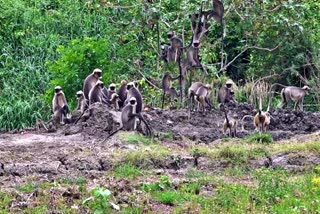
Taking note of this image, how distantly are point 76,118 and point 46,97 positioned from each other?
2010mm

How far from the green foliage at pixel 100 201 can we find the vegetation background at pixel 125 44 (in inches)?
293

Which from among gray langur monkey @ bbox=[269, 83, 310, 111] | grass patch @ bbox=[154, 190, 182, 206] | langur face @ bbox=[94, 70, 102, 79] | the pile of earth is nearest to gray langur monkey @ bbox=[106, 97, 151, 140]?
the pile of earth

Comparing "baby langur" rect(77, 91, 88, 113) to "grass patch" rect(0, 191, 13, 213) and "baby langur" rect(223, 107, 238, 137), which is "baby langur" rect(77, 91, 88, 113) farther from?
"grass patch" rect(0, 191, 13, 213)

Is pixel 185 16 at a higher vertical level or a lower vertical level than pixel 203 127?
higher

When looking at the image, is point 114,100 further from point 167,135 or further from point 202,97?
point 167,135

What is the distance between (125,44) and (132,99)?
18.5ft

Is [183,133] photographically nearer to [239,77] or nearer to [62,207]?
[62,207]

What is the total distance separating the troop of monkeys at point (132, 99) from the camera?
13.3 metres

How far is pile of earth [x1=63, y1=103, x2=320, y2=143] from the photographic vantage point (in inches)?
531

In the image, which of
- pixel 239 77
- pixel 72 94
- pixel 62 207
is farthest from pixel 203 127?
pixel 239 77

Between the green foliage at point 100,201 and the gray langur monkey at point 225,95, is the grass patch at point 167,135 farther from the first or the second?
the green foliage at point 100,201

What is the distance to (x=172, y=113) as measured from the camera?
1512 cm

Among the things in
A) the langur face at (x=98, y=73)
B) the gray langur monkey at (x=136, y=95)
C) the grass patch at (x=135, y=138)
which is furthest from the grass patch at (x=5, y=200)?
the langur face at (x=98, y=73)

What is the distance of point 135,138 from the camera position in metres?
12.5
